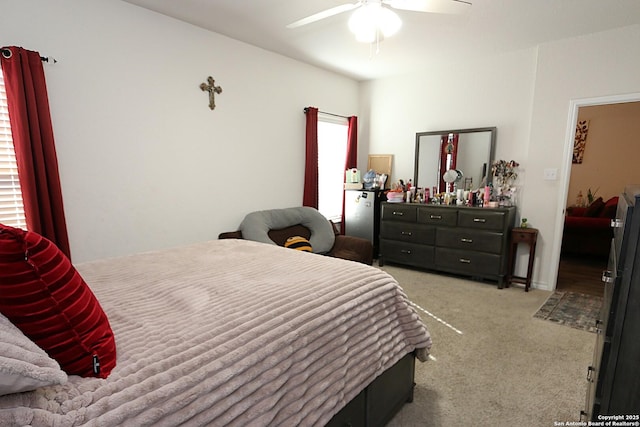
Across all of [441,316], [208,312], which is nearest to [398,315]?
[208,312]

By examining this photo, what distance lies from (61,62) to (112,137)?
0.57 meters

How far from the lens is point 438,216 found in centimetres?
379

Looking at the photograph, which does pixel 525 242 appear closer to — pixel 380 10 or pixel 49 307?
pixel 380 10

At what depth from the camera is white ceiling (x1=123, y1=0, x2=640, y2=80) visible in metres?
2.49

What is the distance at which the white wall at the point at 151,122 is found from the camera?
2271 millimetres

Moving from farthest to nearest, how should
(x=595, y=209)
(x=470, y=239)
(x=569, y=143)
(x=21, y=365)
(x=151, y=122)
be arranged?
(x=595, y=209) < (x=470, y=239) < (x=569, y=143) < (x=151, y=122) < (x=21, y=365)

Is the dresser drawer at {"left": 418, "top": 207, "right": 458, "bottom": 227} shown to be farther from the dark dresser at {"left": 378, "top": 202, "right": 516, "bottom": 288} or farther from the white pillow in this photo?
the white pillow

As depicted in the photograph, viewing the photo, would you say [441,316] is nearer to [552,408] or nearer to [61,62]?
[552,408]

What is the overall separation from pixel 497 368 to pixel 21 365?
2421 mm

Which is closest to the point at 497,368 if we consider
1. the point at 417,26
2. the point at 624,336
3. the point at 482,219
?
the point at 624,336

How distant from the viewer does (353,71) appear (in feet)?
14.0

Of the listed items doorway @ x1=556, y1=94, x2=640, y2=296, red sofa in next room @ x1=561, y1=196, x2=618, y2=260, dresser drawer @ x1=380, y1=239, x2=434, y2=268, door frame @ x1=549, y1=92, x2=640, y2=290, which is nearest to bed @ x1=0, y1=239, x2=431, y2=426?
dresser drawer @ x1=380, y1=239, x2=434, y2=268

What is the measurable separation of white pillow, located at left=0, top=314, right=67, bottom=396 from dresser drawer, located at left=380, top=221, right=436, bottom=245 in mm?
3716

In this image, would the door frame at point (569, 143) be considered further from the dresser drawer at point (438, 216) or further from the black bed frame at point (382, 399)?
the black bed frame at point (382, 399)
